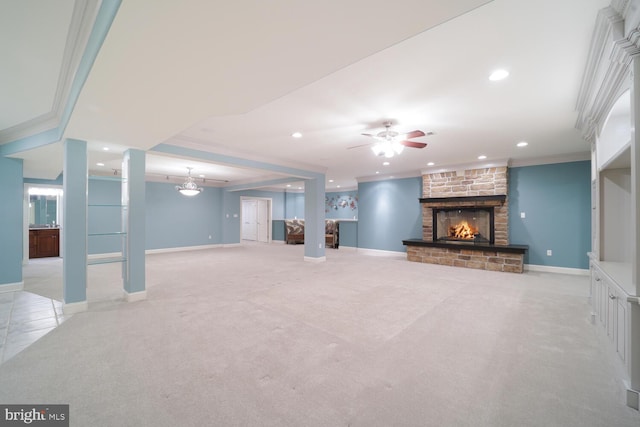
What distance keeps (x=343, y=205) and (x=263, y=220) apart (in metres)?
3.79

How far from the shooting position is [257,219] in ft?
42.1

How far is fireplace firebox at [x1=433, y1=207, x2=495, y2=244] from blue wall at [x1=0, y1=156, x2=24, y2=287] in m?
8.82

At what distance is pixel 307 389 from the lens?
1.93 meters

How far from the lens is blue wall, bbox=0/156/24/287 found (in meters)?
4.52

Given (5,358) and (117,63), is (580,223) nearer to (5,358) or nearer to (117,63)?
(117,63)

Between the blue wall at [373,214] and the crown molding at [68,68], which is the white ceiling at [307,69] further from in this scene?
the blue wall at [373,214]

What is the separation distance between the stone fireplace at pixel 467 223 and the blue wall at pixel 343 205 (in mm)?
4872

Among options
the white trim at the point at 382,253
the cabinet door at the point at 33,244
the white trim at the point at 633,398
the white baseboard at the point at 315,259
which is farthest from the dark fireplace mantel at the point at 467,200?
the cabinet door at the point at 33,244

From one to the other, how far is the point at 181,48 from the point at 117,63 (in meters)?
0.51

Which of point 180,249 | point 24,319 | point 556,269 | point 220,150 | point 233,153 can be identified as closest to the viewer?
point 24,319

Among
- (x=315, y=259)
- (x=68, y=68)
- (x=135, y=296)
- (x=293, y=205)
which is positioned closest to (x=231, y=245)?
(x=293, y=205)

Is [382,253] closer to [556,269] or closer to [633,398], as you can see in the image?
[556,269]

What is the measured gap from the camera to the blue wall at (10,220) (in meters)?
4.52

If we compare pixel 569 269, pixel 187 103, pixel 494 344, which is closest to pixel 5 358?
pixel 187 103
